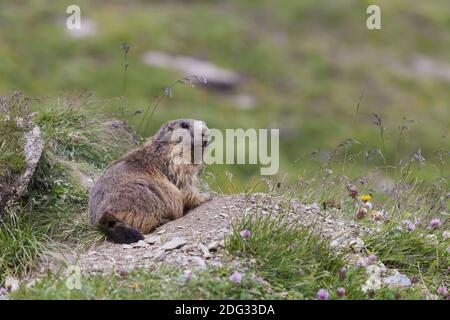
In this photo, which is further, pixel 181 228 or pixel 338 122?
pixel 338 122

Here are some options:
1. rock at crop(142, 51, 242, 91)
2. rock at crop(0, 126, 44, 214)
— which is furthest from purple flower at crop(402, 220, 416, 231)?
rock at crop(142, 51, 242, 91)

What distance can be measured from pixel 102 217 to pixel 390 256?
259 cm

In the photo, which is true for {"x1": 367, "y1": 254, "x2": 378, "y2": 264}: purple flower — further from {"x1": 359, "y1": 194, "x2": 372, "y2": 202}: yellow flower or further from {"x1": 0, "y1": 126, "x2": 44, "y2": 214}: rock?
{"x1": 0, "y1": 126, "x2": 44, "y2": 214}: rock

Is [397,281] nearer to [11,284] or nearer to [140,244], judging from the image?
[140,244]

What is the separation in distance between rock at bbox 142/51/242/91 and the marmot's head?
13419 millimetres

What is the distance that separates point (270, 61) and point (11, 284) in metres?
17.4

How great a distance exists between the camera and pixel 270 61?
23828mm

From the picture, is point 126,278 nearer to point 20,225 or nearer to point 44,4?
point 20,225

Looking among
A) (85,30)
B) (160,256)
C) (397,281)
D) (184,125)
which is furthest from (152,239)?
(85,30)

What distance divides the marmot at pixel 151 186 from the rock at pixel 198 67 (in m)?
13.5

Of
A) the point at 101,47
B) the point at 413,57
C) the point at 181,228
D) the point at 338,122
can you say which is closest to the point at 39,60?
the point at 101,47

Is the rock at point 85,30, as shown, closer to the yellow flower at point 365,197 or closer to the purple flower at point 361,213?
the yellow flower at point 365,197

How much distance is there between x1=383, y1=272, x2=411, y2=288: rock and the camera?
7078 millimetres

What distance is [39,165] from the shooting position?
885 centimetres
